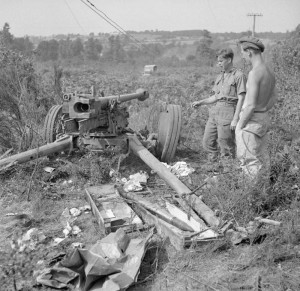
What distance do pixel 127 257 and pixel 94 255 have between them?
351 mm

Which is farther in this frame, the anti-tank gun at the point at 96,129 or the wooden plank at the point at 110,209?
the anti-tank gun at the point at 96,129

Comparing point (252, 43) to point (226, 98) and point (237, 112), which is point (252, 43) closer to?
point (237, 112)

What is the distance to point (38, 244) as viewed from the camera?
13.7 feet

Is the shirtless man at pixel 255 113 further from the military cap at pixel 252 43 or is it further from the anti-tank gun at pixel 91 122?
the anti-tank gun at pixel 91 122

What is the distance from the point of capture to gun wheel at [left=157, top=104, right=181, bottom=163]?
6613 millimetres

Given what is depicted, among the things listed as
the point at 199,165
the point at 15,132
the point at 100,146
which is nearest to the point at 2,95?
the point at 15,132

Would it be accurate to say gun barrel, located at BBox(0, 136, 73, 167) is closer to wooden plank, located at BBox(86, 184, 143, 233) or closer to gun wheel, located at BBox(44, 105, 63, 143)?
gun wheel, located at BBox(44, 105, 63, 143)

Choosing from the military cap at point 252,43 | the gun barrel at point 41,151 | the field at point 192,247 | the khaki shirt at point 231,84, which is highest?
the military cap at point 252,43

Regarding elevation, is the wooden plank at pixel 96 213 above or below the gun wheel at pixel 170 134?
below

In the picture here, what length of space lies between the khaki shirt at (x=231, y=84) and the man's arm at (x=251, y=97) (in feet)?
3.05

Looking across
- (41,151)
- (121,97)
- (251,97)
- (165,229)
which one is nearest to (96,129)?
(121,97)

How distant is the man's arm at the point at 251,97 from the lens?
4.70 metres

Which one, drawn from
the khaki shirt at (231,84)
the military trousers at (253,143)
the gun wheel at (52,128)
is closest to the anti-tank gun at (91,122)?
the gun wheel at (52,128)

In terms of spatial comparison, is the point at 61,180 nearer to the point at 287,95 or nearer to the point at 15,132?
the point at 15,132
